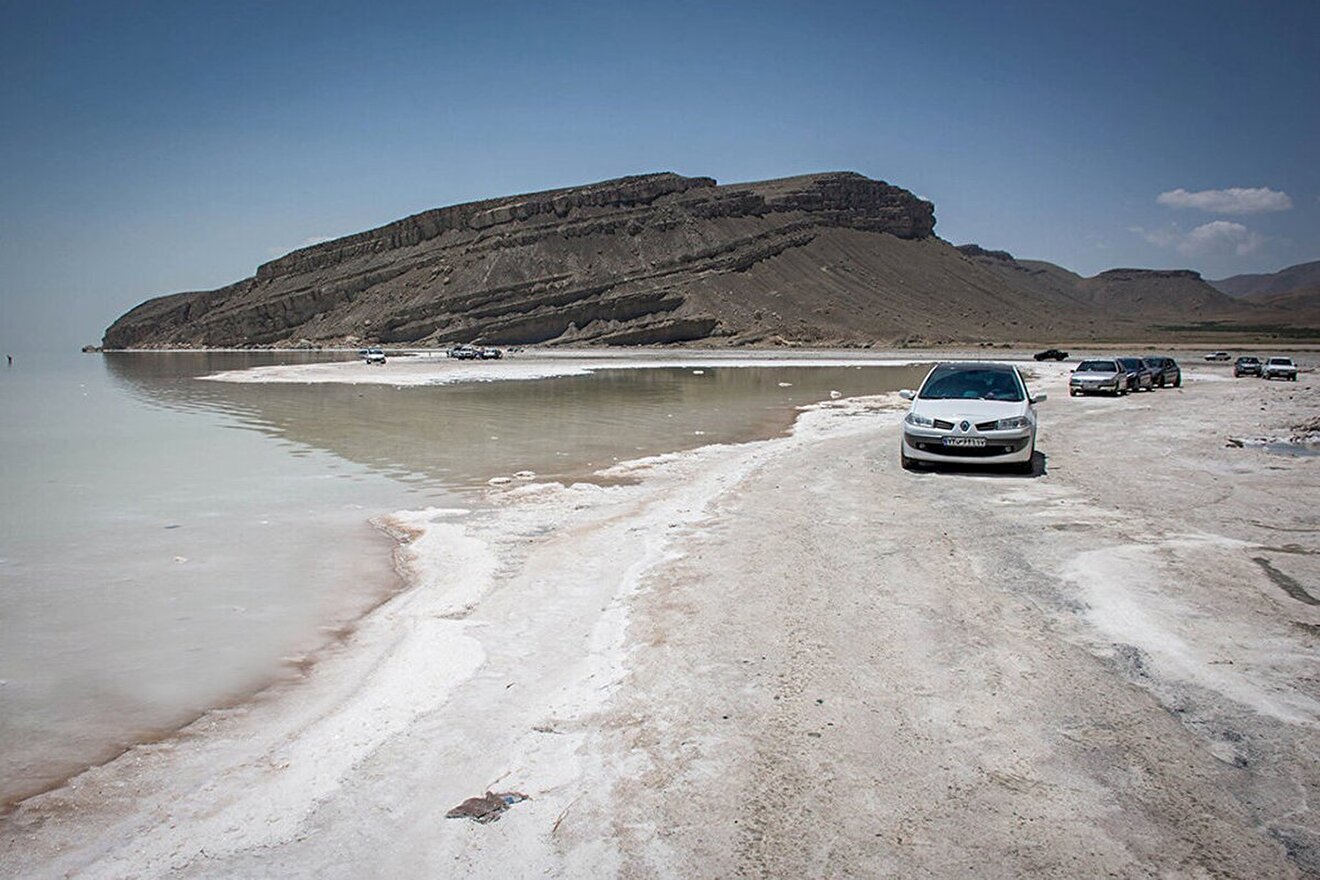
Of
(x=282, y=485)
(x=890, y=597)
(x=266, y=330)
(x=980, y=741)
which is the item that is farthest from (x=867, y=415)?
(x=266, y=330)

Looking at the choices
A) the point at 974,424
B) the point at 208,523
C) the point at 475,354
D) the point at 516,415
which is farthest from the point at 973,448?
the point at 475,354

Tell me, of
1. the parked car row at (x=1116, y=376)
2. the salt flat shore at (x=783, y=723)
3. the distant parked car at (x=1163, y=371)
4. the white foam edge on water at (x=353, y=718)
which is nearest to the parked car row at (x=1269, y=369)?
the distant parked car at (x=1163, y=371)

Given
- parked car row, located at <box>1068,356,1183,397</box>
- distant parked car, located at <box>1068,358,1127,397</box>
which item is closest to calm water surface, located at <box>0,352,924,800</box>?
distant parked car, located at <box>1068,358,1127,397</box>

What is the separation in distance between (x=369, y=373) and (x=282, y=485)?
1532 inches

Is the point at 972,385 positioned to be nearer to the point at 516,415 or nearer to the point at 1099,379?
the point at 516,415

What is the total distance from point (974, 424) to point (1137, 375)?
22972 millimetres

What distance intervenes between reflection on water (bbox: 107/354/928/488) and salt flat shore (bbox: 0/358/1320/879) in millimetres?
7095

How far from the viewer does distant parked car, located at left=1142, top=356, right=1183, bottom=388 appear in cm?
3250

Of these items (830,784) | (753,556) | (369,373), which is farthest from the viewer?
(369,373)

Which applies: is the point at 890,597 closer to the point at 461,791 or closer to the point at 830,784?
the point at 830,784

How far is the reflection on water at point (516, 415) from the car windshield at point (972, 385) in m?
5.24

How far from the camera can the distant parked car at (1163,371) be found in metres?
32.5

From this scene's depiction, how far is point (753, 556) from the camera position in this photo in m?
7.71

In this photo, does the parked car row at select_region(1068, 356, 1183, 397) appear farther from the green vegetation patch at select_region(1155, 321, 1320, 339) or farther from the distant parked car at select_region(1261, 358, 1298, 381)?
the green vegetation patch at select_region(1155, 321, 1320, 339)
